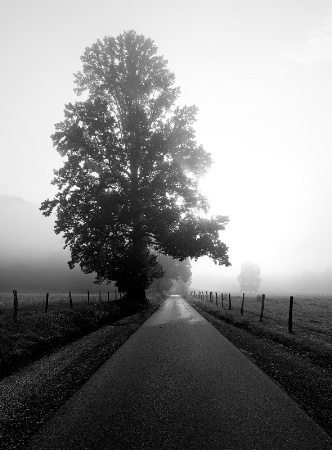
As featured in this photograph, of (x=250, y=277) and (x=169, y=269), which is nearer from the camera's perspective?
(x=169, y=269)

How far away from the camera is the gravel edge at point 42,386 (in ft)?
11.0

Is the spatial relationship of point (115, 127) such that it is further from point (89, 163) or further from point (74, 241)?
point (74, 241)

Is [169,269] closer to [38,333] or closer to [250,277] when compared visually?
[38,333]

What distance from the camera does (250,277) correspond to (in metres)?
116

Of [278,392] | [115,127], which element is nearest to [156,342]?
[278,392]

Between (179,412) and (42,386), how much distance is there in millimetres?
2700

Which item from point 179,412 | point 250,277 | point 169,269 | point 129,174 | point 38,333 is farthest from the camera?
point 250,277

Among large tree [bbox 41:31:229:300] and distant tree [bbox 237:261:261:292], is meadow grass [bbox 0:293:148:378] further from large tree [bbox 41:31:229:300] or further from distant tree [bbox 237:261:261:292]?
distant tree [bbox 237:261:261:292]

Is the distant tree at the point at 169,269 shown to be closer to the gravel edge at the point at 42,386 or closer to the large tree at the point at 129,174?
the large tree at the point at 129,174

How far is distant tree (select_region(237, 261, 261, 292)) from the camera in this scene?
11606cm

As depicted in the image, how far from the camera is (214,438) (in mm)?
3037

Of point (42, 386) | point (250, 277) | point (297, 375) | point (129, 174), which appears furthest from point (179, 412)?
point (250, 277)

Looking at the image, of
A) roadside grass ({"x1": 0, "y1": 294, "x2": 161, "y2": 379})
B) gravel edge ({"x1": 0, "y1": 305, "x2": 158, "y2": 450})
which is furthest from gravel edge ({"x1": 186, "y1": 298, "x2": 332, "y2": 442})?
roadside grass ({"x1": 0, "y1": 294, "x2": 161, "y2": 379})

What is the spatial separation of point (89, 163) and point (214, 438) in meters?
22.1
